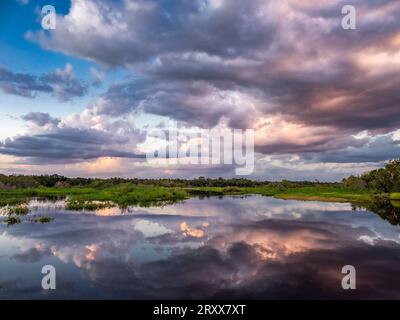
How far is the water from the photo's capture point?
45.8 ft

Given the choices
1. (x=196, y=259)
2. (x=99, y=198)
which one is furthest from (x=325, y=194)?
(x=196, y=259)

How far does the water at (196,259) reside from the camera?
A: 45.8 feet

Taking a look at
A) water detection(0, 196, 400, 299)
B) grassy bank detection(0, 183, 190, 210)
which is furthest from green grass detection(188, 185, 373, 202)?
water detection(0, 196, 400, 299)

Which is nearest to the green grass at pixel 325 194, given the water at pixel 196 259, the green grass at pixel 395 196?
the green grass at pixel 395 196

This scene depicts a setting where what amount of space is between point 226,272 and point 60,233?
1573cm

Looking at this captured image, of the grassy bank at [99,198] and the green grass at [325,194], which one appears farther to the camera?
the green grass at [325,194]

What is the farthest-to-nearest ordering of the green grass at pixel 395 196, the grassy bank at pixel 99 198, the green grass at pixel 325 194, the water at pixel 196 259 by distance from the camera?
the green grass at pixel 325 194 < the green grass at pixel 395 196 < the grassy bank at pixel 99 198 < the water at pixel 196 259

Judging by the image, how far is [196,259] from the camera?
18891 mm

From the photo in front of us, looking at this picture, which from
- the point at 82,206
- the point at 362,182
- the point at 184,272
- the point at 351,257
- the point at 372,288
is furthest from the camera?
the point at 362,182

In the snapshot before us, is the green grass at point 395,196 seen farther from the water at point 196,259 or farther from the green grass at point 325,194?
the water at point 196,259
